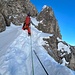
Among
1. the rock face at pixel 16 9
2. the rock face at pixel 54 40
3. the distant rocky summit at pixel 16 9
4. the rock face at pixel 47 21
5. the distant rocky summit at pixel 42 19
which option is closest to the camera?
the rock face at pixel 54 40

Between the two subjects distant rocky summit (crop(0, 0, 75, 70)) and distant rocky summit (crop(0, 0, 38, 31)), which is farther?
distant rocky summit (crop(0, 0, 38, 31))

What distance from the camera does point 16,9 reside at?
40.5 metres

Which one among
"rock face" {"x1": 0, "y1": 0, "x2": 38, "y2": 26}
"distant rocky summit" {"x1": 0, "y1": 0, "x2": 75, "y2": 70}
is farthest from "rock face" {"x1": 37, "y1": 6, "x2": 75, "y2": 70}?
"rock face" {"x1": 0, "y1": 0, "x2": 38, "y2": 26}

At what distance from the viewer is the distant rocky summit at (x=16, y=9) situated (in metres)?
34.5

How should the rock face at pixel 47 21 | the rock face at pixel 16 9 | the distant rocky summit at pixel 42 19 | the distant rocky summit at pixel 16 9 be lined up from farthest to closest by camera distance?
1. the rock face at pixel 47 21
2. the rock face at pixel 16 9
3. the distant rocky summit at pixel 16 9
4. the distant rocky summit at pixel 42 19

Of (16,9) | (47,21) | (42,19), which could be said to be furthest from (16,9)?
(47,21)

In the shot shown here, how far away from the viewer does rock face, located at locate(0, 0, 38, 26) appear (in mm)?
34947

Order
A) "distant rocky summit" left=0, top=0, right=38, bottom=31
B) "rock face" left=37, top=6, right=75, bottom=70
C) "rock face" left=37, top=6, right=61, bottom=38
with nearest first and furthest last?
"rock face" left=37, top=6, right=75, bottom=70, "distant rocky summit" left=0, top=0, right=38, bottom=31, "rock face" left=37, top=6, right=61, bottom=38

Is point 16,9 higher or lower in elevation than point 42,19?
higher

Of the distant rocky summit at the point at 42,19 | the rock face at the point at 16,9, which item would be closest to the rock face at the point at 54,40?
the distant rocky summit at the point at 42,19

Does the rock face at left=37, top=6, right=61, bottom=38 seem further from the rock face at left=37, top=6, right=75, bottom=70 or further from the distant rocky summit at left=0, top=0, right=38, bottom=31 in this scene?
the distant rocky summit at left=0, top=0, right=38, bottom=31

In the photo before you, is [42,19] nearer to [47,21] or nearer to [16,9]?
[47,21]

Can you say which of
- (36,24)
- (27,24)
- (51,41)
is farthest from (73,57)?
(27,24)

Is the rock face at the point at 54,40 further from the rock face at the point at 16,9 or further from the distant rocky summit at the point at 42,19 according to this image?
the rock face at the point at 16,9
